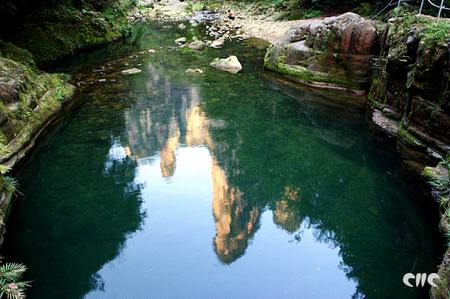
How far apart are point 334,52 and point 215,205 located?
7501mm

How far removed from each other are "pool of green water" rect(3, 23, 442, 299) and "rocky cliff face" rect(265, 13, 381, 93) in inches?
37.7

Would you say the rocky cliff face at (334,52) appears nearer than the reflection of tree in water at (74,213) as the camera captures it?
No

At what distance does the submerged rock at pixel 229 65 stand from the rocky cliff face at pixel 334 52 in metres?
1.85

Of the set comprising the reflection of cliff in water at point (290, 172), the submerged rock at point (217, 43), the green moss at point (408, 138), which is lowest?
the reflection of cliff in water at point (290, 172)

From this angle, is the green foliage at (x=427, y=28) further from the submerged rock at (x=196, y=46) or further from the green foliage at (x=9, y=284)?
the submerged rock at (x=196, y=46)

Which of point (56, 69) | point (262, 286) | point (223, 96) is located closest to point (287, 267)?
point (262, 286)

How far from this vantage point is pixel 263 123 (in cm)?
1055

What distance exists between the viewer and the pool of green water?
5359 millimetres

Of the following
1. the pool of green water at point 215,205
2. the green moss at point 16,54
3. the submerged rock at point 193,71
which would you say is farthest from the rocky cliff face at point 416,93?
the green moss at point 16,54

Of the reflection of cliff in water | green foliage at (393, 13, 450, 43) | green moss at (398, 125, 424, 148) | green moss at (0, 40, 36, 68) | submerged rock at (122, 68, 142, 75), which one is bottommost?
the reflection of cliff in water

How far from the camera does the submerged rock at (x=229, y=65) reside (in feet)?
49.2

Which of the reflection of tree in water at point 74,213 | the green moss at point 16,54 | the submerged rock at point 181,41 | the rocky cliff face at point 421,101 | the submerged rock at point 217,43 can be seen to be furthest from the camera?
the submerged rock at point 181,41

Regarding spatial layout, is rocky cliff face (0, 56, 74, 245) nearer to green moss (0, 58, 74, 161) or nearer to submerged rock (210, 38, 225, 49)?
green moss (0, 58, 74, 161)

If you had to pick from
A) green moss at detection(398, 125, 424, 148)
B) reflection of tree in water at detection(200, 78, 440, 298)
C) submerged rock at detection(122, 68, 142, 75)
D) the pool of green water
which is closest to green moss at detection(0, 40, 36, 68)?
the pool of green water
